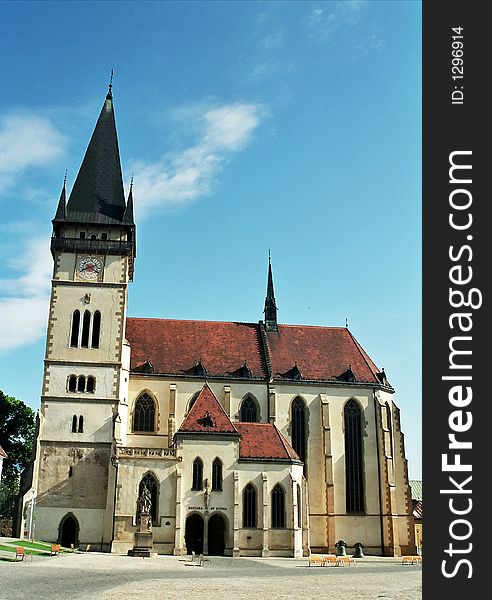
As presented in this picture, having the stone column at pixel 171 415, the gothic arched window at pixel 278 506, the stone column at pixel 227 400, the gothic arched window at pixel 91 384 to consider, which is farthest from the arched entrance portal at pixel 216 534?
the gothic arched window at pixel 91 384

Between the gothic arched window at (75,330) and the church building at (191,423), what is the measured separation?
0.10 m

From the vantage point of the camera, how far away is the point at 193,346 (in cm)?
5234

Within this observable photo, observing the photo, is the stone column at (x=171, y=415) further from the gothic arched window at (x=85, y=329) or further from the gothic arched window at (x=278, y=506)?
the gothic arched window at (x=278, y=506)

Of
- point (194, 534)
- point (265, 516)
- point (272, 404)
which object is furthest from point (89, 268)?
point (265, 516)

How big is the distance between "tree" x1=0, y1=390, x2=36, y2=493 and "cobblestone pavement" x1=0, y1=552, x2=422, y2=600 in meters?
32.4

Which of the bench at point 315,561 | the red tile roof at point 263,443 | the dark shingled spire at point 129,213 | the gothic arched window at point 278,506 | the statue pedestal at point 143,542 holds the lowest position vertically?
the bench at point 315,561

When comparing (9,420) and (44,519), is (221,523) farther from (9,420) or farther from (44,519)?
(9,420)

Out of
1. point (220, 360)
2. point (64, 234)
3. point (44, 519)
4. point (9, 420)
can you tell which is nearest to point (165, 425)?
point (220, 360)

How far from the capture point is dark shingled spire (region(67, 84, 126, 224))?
48.7m

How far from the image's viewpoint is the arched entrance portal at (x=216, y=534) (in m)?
42.3

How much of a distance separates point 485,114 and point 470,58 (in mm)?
990

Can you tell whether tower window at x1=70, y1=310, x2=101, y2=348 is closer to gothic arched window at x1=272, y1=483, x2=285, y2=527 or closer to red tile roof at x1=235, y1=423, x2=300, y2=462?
red tile roof at x1=235, y1=423, x2=300, y2=462

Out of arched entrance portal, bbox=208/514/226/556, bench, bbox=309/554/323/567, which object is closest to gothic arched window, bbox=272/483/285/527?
arched entrance portal, bbox=208/514/226/556

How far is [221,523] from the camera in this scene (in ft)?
141
